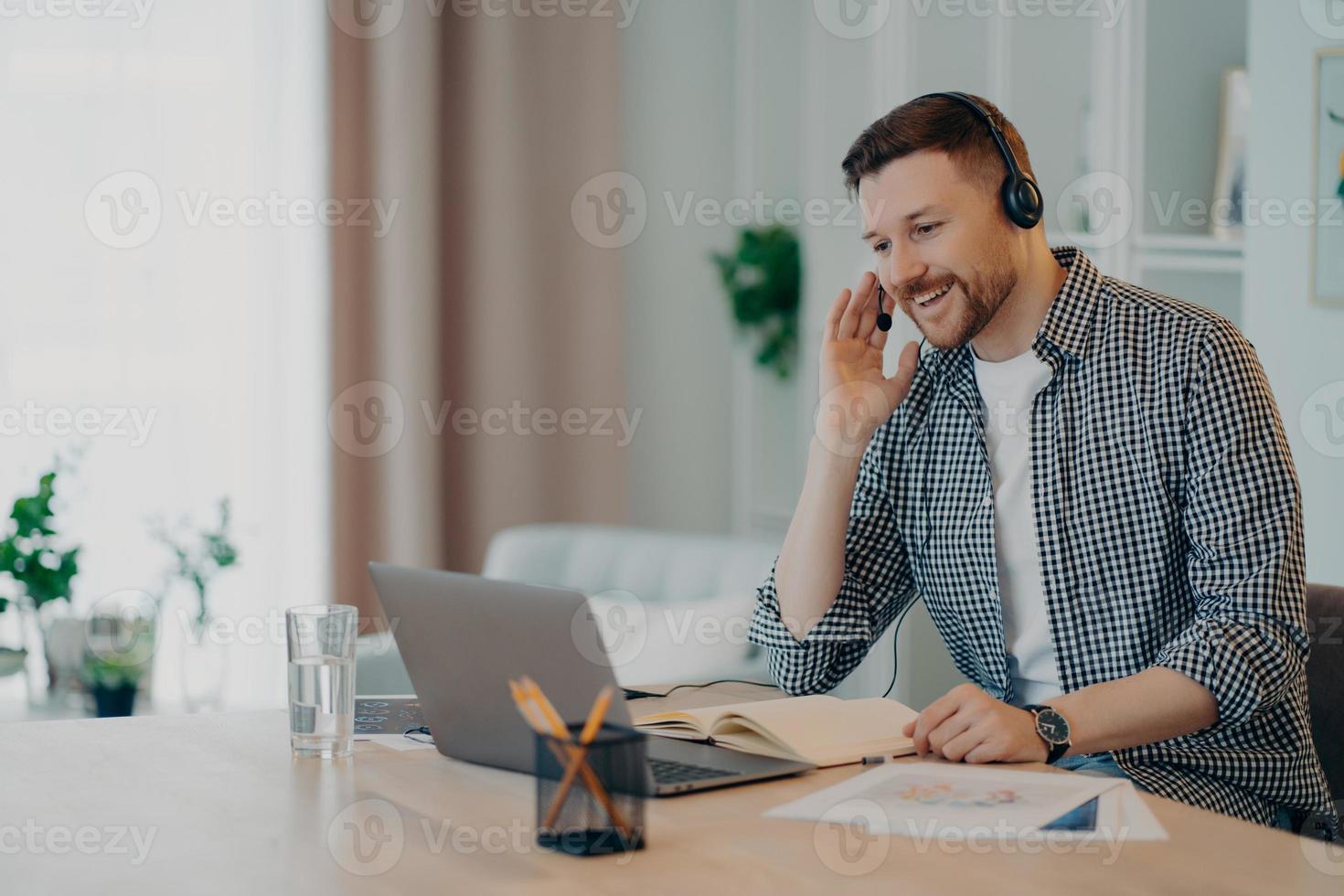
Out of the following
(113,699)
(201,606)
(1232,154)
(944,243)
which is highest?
(1232,154)

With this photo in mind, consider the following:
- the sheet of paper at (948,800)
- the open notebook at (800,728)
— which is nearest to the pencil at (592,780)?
the sheet of paper at (948,800)

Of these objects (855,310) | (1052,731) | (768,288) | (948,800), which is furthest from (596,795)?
(768,288)

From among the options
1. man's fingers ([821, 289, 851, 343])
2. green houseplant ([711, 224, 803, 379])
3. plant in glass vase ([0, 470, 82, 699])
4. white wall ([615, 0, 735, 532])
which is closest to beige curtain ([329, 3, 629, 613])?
white wall ([615, 0, 735, 532])

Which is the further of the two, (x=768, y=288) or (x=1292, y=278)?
(x=768, y=288)

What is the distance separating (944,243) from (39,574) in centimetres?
185

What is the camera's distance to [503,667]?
117 centimetres

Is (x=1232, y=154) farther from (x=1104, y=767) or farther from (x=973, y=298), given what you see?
(x=1104, y=767)

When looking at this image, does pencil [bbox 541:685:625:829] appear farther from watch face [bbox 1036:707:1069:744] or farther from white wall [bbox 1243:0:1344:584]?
white wall [bbox 1243:0:1344:584]

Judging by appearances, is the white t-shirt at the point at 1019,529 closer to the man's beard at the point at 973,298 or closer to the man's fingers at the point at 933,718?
the man's beard at the point at 973,298

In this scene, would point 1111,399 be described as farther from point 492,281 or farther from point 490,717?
point 492,281

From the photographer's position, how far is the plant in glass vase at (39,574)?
2.64 metres

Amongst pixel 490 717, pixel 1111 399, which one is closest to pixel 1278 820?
pixel 1111 399

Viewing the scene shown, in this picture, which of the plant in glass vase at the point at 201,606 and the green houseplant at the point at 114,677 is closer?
the green houseplant at the point at 114,677

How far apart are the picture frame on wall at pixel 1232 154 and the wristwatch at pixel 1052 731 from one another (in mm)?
1838
